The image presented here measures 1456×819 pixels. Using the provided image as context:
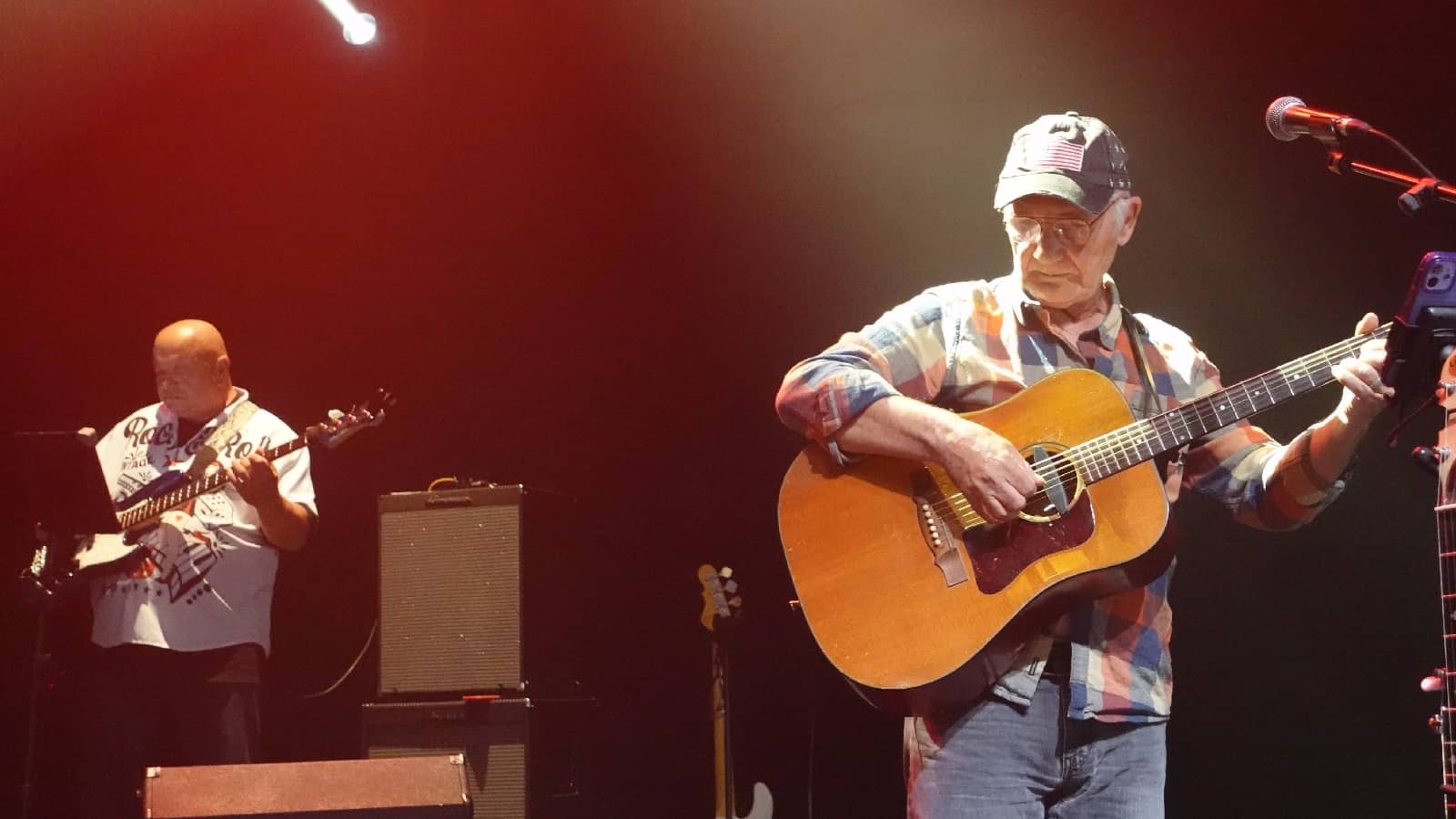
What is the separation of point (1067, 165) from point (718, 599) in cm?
305

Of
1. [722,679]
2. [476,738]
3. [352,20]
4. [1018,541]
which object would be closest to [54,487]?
[476,738]

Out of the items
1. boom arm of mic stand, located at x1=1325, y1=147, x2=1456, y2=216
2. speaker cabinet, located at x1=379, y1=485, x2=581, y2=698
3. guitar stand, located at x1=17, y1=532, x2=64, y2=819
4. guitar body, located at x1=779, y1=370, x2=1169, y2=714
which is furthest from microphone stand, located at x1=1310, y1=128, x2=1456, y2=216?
guitar stand, located at x1=17, y1=532, x2=64, y2=819

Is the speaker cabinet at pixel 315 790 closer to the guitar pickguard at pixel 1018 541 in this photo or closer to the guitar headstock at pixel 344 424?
the guitar headstock at pixel 344 424

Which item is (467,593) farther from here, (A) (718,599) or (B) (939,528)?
(B) (939,528)

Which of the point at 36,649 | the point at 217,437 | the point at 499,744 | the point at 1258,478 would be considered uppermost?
the point at 217,437

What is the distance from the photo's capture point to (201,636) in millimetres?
4457

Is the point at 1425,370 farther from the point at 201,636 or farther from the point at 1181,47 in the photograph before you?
the point at 201,636

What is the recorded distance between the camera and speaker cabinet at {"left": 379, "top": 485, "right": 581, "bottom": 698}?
468 centimetres

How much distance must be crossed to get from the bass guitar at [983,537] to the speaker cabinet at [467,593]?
2223 millimetres

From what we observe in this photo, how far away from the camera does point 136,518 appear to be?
190 inches

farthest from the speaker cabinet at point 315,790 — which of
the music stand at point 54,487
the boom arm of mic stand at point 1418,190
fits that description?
the boom arm of mic stand at point 1418,190

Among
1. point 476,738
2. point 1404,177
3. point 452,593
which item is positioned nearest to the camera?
point 1404,177

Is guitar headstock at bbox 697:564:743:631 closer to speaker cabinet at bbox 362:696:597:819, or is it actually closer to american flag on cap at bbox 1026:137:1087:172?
speaker cabinet at bbox 362:696:597:819

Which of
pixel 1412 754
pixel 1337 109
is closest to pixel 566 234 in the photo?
pixel 1337 109
